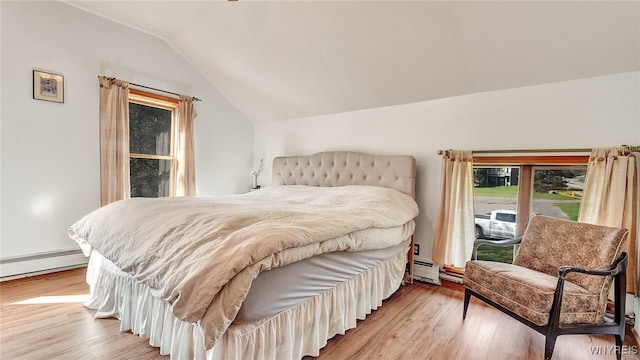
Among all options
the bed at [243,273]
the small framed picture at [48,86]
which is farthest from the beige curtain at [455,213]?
the small framed picture at [48,86]

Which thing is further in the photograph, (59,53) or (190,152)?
(190,152)

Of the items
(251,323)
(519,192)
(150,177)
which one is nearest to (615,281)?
(519,192)

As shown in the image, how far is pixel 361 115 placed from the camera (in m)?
3.60

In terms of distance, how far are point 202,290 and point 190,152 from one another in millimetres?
3162

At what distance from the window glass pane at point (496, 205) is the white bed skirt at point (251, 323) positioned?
1.19 meters

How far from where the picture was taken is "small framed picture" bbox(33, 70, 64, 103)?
2846 mm

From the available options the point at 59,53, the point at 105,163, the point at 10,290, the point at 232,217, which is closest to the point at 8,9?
the point at 59,53

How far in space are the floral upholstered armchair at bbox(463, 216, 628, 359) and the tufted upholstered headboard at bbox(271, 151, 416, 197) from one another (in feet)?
3.83

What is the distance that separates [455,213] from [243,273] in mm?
2321

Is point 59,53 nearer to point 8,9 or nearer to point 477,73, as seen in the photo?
point 8,9

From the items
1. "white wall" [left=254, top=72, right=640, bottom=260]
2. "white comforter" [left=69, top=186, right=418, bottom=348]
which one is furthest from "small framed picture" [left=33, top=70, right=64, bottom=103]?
"white wall" [left=254, top=72, right=640, bottom=260]

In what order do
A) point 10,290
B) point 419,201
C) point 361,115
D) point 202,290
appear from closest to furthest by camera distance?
point 202,290 < point 10,290 < point 419,201 < point 361,115

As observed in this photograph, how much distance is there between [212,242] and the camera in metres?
1.40

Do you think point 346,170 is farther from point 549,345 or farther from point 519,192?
point 549,345
